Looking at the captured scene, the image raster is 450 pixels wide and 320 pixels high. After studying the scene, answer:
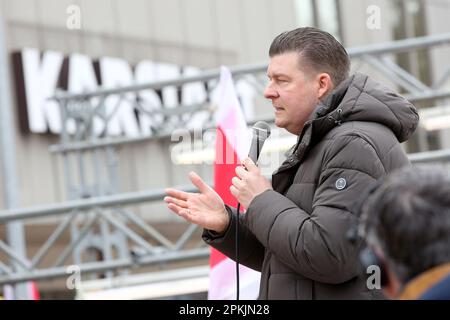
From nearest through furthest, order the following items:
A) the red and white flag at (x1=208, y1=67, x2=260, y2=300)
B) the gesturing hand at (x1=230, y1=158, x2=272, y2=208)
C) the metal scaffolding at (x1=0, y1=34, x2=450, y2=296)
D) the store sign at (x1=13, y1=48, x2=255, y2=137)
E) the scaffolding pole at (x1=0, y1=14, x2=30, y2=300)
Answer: the gesturing hand at (x1=230, y1=158, x2=272, y2=208), the red and white flag at (x1=208, y1=67, x2=260, y2=300), the metal scaffolding at (x1=0, y1=34, x2=450, y2=296), the scaffolding pole at (x1=0, y1=14, x2=30, y2=300), the store sign at (x1=13, y1=48, x2=255, y2=137)

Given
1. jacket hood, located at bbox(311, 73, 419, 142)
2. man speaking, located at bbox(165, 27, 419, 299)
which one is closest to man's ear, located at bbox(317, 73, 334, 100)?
man speaking, located at bbox(165, 27, 419, 299)

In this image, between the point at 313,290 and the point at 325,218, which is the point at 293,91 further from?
the point at 313,290

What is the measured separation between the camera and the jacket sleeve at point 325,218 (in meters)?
2.62

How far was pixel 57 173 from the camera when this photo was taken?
13.7 metres

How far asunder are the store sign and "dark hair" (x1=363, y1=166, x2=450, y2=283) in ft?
33.5

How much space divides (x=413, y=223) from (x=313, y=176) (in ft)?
3.91

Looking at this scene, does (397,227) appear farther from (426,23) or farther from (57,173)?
(426,23)

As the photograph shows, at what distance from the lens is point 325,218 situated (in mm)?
2641

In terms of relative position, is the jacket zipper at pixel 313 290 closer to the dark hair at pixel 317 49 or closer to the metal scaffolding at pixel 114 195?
the dark hair at pixel 317 49

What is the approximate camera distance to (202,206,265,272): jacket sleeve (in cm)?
306

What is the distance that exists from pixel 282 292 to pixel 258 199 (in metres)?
0.25

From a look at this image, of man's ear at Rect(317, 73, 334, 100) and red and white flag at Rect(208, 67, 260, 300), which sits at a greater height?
man's ear at Rect(317, 73, 334, 100)

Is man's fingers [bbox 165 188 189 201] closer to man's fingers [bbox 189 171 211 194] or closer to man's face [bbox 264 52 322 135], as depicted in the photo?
man's fingers [bbox 189 171 211 194]

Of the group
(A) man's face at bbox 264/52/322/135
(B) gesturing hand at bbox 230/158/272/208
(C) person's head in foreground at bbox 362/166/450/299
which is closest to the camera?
(C) person's head in foreground at bbox 362/166/450/299
